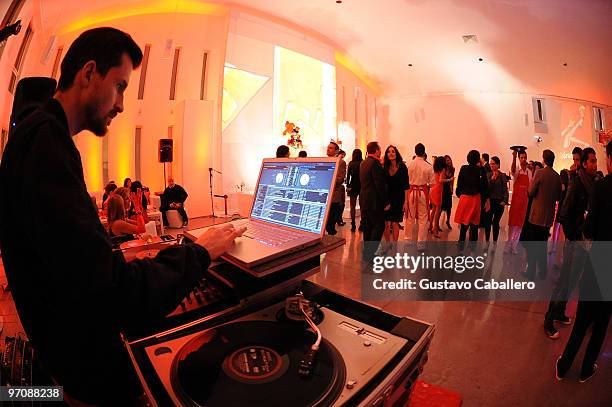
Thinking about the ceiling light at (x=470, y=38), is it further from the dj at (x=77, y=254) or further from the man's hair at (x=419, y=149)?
the dj at (x=77, y=254)

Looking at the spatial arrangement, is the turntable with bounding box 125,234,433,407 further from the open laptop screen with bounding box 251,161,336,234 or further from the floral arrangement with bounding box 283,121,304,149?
the floral arrangement with bounding box 283,121,304,149

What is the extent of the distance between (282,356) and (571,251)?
266 centimetres

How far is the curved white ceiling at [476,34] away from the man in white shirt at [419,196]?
4269 millimetres

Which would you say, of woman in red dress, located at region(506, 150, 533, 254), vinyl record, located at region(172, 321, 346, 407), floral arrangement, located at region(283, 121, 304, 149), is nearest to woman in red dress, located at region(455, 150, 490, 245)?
woman in red dress, located at region(506, 150, 533, 254)

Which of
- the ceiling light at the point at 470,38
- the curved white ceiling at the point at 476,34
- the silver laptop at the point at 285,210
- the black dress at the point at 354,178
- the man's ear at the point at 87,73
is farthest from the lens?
the ceiling light at the point at 470,38

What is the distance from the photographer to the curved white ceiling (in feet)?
21.3

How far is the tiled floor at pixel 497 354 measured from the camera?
1686 mm

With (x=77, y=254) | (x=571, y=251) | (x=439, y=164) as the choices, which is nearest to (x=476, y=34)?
(x=439, y=164)

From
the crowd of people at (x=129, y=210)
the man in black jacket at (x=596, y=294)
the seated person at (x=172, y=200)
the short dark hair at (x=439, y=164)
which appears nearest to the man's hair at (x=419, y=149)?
the short dark hair at (x=439, y=164)

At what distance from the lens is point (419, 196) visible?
4.83 meters

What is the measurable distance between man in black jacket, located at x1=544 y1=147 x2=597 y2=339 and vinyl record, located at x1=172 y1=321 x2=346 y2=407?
248 cm

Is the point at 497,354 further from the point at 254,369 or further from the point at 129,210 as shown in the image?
the point at 129,210

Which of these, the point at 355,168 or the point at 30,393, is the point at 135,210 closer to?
the point at 30,393

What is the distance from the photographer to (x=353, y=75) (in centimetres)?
1128
